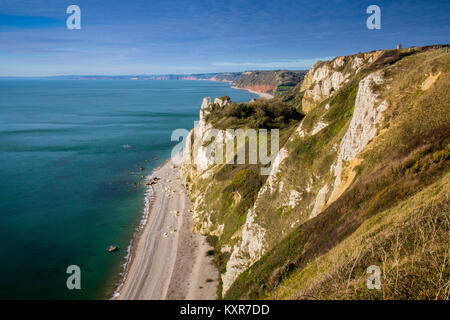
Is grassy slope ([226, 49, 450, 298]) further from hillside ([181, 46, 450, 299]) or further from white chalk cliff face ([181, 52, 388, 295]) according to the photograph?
white chalk cliff face ([181, 52, 388, 295])

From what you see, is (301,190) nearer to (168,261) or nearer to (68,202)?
(168,261)

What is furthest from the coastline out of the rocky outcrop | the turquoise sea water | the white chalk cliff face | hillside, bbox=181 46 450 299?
the rocky outcrop

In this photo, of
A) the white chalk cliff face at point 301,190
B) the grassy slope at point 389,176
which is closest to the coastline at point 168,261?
the white chalk cliff face at point 301,190

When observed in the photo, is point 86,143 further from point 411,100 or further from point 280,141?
point 411,100

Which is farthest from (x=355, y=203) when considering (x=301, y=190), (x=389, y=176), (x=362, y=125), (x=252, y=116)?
(x=252, y=116)

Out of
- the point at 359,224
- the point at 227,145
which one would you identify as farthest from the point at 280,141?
the point at 359,224

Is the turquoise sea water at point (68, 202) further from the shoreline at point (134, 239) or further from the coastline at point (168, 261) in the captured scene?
the coastline at point (168, 261)

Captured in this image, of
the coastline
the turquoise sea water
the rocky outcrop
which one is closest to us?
the rocky outcrop

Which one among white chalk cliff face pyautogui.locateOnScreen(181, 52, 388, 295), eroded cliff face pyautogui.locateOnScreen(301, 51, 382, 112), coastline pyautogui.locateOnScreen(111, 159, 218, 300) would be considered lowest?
coastline pyautogui.locateOnScreen(111, 159, 218, 300)
